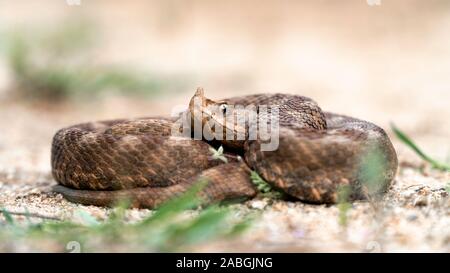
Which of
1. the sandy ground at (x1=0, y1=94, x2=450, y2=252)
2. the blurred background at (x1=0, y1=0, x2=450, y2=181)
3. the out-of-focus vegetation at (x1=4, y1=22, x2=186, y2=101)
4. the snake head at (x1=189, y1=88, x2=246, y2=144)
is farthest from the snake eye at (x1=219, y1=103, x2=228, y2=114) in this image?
the out-of-focus vegetation at (x1=4, y1=22, x2=186, y2=101)

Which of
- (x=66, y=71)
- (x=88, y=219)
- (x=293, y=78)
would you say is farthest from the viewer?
(x=293, y=78)

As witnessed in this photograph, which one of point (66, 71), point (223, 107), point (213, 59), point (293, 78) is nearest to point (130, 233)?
point (223, 107)

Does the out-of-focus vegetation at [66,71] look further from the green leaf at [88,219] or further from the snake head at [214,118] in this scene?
the green leaf at [88,219]

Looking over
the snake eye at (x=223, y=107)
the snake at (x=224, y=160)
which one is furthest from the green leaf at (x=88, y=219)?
the snake eye at (x=223, y=107)

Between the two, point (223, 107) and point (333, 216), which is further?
point (223, 107)

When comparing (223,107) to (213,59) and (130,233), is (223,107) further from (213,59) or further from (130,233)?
(213,59)

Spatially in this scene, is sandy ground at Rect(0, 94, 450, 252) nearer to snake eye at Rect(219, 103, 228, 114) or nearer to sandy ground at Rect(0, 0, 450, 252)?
sandy ground at Rect(0, 0, 450, 252)
